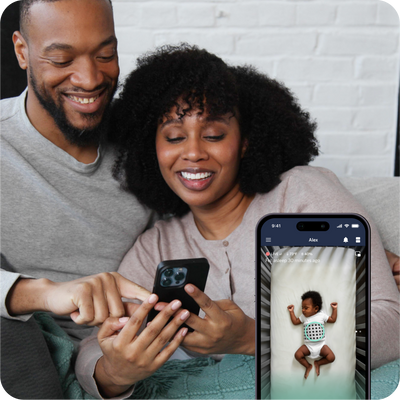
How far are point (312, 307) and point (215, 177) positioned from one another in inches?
12.8

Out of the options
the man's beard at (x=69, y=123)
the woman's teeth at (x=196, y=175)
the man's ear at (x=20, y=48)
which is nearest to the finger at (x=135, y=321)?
the woman's teeth at (x=196, y=175)

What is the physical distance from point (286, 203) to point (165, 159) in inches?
9.4

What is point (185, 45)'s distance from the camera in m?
0.88

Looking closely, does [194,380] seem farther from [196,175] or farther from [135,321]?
[196,175]

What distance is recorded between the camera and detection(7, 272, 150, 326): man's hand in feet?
1.94

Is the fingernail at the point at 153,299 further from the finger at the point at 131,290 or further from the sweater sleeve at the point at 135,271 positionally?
the sweater sleeve at the point at 135,271

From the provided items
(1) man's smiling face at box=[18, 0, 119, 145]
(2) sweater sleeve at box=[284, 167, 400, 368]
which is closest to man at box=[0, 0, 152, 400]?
(1) man's smiling face at box=[18, 0, 119, 145]

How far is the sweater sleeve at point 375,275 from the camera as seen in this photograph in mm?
662

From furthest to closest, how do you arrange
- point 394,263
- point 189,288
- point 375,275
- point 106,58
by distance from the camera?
point 394,263 → point 106,58 → point 375,275 → point 189,288

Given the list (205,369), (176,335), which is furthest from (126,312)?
(205,369)

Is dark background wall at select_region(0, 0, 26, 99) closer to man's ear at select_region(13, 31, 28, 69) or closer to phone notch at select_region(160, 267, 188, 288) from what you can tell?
man's ear at select_region(13, 31, 28, 69)

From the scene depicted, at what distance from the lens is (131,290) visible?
622 mm

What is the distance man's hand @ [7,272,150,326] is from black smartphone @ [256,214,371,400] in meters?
0.18

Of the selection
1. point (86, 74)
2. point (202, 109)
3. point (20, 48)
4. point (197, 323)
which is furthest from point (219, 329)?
point (20, 48)
